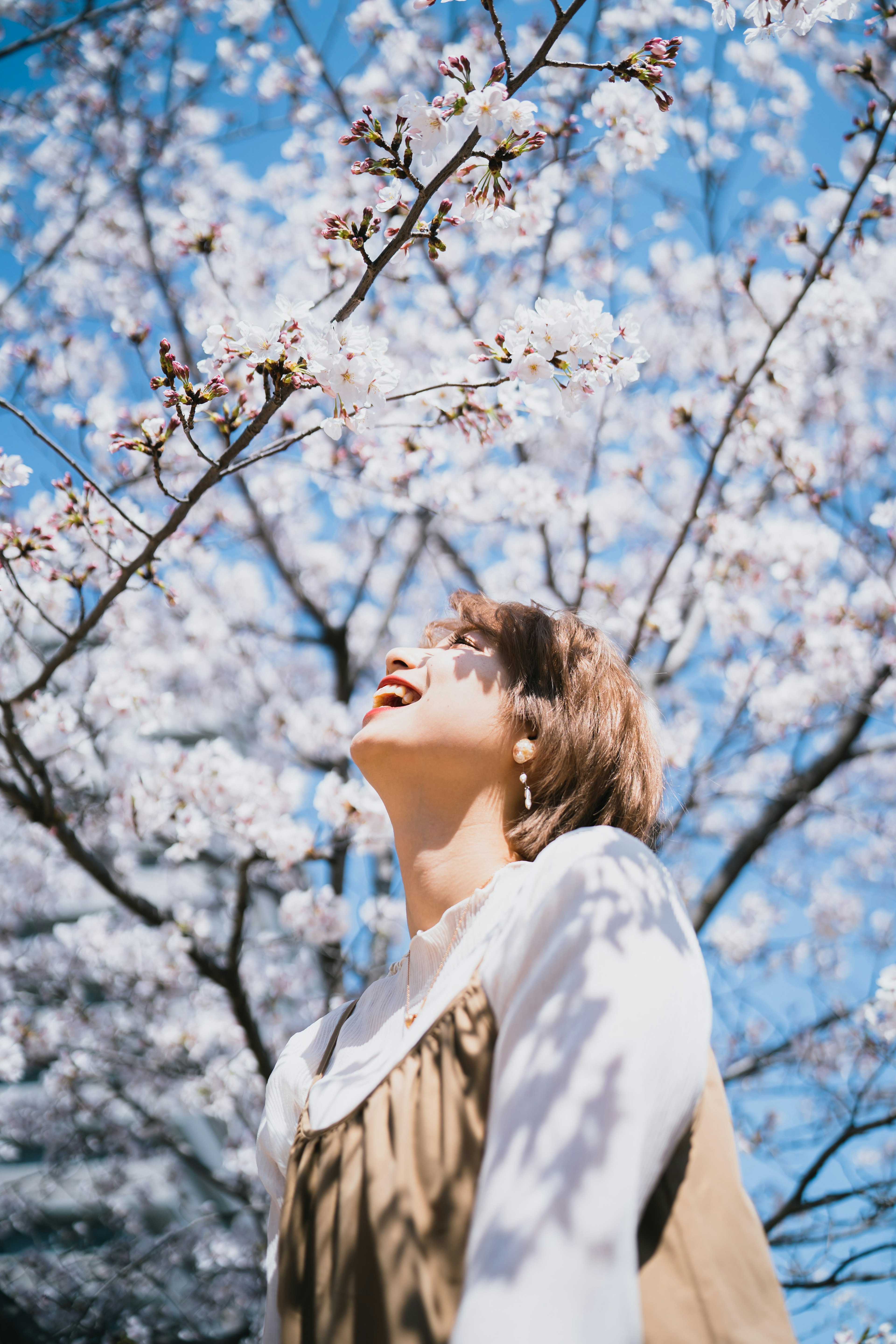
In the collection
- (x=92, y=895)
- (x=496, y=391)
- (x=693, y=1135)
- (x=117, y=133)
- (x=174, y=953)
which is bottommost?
(x=693, y=1135)

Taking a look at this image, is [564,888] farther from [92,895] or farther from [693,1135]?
[92,895]

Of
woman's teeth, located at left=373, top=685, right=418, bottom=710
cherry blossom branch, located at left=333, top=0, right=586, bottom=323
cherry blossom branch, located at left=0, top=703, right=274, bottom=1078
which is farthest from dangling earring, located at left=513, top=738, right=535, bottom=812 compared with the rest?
cherry blossom branch, located at left=0, top=703, right=274, bottom=1078

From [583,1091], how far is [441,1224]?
11.8 inches

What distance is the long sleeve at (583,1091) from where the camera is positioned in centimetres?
86

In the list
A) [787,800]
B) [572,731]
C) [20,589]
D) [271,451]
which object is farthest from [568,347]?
[787,800]

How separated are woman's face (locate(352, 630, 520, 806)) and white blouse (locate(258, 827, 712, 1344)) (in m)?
0.34

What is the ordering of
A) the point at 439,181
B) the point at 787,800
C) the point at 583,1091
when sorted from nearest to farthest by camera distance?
the point at 583,1091, the point at 439,181, the point at 787,800

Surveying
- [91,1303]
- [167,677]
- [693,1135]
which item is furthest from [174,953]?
[693,1135]

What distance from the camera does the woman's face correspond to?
1.62m

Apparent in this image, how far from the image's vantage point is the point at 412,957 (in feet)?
5.24

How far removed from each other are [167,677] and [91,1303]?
401cm

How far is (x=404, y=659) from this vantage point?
5.92ft

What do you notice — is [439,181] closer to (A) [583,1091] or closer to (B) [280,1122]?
(A) [583,1091]

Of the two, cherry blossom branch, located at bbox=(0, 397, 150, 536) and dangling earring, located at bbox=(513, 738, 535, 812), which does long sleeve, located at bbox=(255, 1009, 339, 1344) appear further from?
cherry blossom branch, located at bbox=(0, 397, 150, 536)
